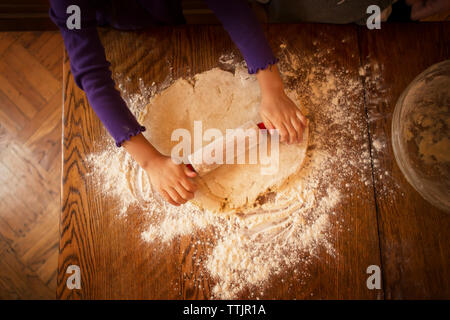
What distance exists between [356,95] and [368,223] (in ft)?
1.12

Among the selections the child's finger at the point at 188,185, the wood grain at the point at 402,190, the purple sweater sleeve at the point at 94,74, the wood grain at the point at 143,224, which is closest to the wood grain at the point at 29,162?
the wood grain at the point at 143,224

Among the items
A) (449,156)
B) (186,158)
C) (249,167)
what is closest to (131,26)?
(186,158)

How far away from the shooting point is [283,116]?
643 mm

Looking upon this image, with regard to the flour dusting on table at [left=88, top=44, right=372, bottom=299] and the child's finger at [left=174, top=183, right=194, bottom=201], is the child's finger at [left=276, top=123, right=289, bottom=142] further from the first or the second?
the child's finger at [left=174, top=183, right=194, bottom=201]

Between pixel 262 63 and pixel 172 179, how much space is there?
1.21 feet

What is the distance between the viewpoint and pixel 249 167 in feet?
2.17

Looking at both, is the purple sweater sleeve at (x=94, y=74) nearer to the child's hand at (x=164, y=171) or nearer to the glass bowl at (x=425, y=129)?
the child's hand at (x=164, y=171)

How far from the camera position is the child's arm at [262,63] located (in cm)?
61

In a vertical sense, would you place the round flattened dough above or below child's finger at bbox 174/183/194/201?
above

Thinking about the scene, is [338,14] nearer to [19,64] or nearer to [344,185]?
[344,185]

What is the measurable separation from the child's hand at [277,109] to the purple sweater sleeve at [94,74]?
0.32 m

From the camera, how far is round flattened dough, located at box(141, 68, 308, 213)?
0.66 m

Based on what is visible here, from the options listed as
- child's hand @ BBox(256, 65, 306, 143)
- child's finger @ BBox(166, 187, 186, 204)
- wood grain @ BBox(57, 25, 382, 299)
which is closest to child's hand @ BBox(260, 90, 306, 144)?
child's hand @ BBox(256, 65, 306, 143)

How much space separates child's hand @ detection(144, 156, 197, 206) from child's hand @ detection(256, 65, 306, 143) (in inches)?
9.6
